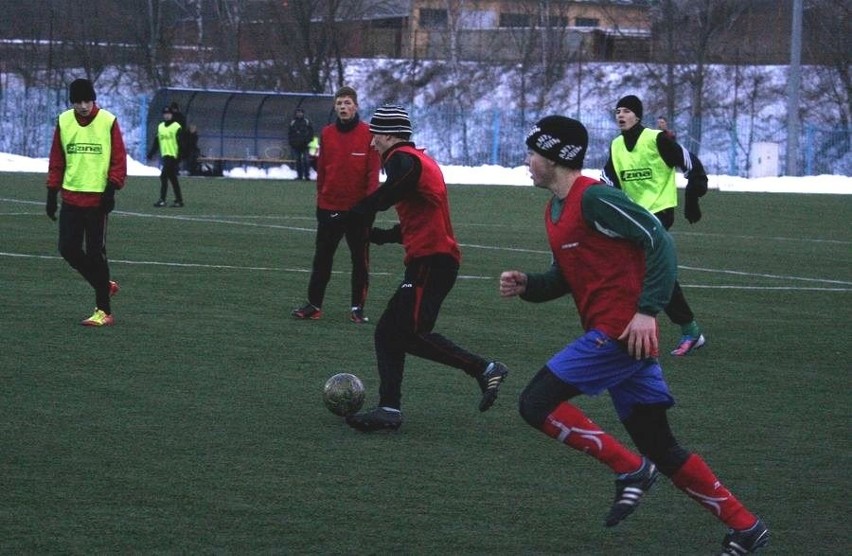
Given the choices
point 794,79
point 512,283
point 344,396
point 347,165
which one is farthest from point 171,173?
point 512,283

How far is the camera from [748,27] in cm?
6806

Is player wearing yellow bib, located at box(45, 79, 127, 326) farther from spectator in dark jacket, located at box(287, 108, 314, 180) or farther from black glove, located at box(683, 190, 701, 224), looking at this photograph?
spectator in dark jacket, located at box(287, 108, 314, 180)

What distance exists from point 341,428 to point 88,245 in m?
4.58

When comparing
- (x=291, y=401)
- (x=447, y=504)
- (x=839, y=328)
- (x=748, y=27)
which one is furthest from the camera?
(x=748, y=27)

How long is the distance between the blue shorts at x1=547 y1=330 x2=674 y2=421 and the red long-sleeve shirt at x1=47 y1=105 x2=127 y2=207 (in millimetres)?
7034

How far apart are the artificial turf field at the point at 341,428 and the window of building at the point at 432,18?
5673 cm

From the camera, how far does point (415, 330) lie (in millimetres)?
8227

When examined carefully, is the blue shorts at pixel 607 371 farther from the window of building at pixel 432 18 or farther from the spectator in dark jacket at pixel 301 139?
the window of building at pixel 432 18

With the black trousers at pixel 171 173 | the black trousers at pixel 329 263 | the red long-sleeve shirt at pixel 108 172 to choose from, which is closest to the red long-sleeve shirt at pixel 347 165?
the black trousers at pixel 329 263

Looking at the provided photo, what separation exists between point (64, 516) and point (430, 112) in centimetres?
5573

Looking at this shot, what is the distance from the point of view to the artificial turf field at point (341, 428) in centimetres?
607

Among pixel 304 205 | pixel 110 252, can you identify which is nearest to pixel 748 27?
pixel 304 205

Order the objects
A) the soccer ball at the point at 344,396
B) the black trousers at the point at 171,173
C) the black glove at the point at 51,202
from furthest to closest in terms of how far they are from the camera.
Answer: the black trousers at the point at 171,173 → the black glove at the point at 51,202 → the soccer ball at the point at 344,396

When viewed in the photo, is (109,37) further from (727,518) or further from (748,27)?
(727,518)
